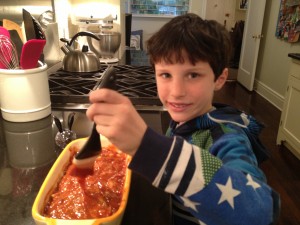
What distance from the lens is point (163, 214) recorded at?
0.67 metres

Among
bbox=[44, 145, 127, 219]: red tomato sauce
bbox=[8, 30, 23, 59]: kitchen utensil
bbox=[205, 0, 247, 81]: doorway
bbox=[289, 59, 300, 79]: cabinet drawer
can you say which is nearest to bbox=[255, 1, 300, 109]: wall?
bbox=[289, 59, 300, 79]: cabinet drawer

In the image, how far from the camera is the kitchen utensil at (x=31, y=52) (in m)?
0.95

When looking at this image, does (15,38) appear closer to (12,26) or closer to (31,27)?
(12,26)

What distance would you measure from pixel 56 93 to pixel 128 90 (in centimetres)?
Result: 33

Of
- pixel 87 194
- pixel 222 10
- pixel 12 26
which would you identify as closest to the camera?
pixel 87 194

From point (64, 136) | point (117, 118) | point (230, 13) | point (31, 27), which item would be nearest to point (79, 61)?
point (31, 27)

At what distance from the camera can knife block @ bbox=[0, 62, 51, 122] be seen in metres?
1.01

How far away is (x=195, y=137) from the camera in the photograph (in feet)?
2.06

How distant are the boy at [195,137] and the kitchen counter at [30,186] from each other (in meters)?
0.06

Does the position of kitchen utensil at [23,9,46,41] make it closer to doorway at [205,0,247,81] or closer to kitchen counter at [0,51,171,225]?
kitchen counter at [0,51,171,225]

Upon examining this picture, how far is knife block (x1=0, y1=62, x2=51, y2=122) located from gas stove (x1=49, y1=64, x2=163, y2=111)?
0.16 meters

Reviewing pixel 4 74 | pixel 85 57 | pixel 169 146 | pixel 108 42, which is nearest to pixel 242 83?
pixel 108 42

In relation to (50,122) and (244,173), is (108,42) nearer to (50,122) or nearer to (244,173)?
(50,122)

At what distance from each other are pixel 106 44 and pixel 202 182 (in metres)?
1.81
